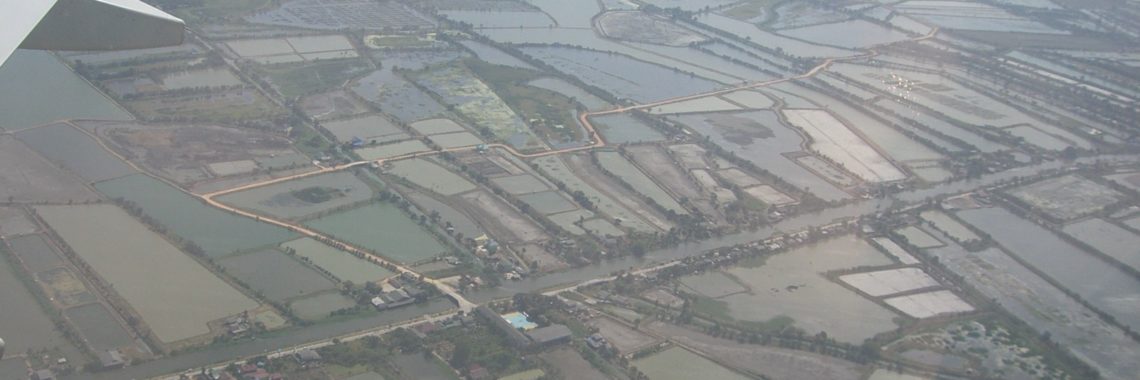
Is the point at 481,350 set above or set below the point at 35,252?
below

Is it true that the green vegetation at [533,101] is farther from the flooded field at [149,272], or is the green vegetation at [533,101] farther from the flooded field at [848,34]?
the flooded field at [848,34]

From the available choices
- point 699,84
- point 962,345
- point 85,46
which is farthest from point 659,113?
point 85,46

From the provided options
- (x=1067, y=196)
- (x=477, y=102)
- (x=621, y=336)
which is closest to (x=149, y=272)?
(x=621, y=336)

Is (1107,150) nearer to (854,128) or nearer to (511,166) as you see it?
(854,128)

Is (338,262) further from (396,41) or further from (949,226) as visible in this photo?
(396,41)

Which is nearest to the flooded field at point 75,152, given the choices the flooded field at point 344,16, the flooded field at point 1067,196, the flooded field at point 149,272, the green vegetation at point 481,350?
the flooded field at point 149,272

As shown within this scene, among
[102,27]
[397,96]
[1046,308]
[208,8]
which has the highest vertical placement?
[102,27]

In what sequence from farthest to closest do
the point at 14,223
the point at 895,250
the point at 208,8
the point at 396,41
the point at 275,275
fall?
the point at 208,8 → the point at 396,41 → the point at 895,250 → the point at 14,223 → the point at 275,275
